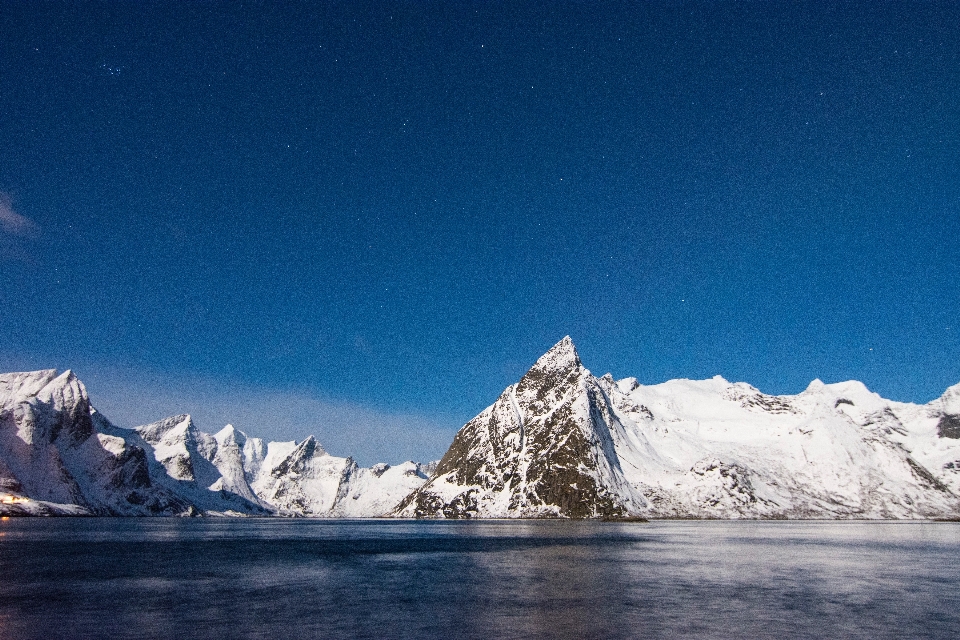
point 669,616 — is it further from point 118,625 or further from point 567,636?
point 118,625

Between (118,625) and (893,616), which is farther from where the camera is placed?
(893,616)

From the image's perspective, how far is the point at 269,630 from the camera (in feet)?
111

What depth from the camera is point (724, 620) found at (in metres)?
36.9

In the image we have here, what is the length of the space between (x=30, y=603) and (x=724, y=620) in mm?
44407

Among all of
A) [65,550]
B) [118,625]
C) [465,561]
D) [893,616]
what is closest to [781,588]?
[893,616]

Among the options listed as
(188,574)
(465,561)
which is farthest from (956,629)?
(188,574)

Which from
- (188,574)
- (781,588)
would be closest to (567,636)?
(781,588)

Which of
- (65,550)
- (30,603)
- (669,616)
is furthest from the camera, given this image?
(65,550)

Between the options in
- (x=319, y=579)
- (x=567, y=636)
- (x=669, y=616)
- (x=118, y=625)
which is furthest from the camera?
(x=319, y=579)

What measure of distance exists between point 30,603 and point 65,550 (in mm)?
62977

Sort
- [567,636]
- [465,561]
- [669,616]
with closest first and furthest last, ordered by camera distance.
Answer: [567,636] → [669,616] → [465,561]

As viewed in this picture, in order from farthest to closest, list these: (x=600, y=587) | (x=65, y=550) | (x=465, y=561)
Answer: (x=65, y=550) < (x=465, y=561) < (x=600, y=587)

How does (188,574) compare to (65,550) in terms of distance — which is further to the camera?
(65,550)

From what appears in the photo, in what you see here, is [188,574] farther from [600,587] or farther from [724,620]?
[724,620]
